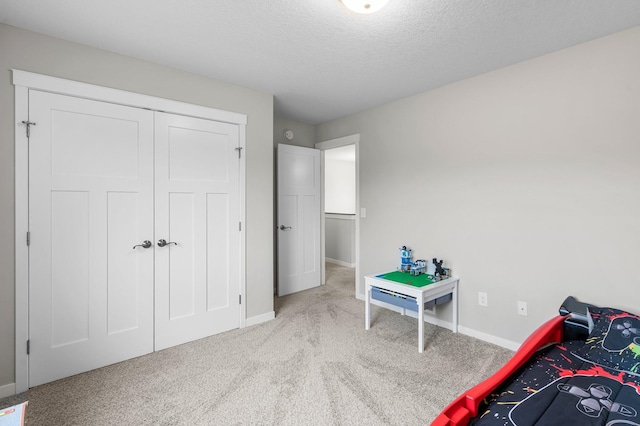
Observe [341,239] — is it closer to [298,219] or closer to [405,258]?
[298,219]

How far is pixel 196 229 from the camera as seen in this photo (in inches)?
108

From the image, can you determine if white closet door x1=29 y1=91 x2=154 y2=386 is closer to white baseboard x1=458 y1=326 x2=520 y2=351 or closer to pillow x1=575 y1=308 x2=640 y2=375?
white baseboard x1=458 y1=326 x2=520 y2=351

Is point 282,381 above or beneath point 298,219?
beneath

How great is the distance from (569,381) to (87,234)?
10.4 feet

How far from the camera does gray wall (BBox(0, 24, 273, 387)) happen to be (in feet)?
6.44

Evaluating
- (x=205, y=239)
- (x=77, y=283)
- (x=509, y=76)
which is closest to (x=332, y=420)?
(x=205, y=239)

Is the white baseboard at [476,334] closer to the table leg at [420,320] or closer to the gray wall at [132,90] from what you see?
the table leg at [420,320]

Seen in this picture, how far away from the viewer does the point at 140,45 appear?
222 cm

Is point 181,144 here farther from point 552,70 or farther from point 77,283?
point 552,70

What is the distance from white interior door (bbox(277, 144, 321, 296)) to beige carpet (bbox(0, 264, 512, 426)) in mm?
1191

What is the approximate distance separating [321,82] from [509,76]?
164 centimetres

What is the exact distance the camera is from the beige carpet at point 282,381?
1770 mm

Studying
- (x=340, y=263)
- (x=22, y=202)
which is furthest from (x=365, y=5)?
(x=340, y=263)

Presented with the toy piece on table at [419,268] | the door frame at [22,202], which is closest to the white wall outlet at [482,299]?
the toy piece on table at [419,268]
